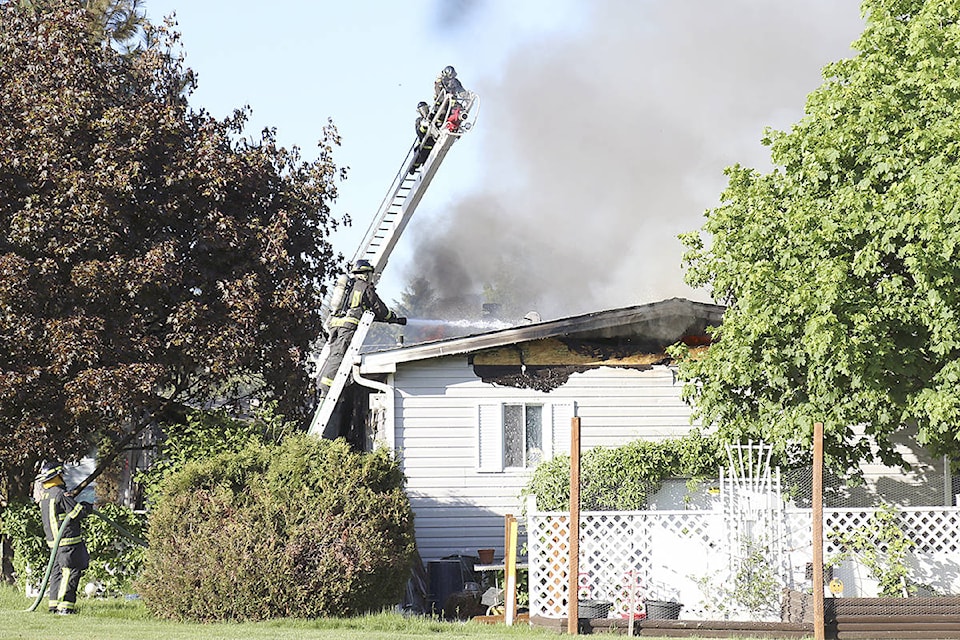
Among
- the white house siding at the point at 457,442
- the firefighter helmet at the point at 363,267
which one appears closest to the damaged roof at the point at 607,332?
the white house siding at the point at 457,442

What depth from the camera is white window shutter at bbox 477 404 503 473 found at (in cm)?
1798

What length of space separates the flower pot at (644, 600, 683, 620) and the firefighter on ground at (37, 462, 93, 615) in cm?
645

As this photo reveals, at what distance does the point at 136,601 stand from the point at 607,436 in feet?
25.0

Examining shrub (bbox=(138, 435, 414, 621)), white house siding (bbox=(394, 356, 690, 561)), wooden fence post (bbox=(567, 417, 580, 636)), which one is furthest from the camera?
white house siding (bbox=(394, 356, 690, 561))

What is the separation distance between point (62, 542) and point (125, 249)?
4.41 meters

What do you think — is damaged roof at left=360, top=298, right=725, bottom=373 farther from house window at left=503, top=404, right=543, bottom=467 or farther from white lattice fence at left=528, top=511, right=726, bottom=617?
white lattice fence at left=528, top=511, right=726, bottom=617

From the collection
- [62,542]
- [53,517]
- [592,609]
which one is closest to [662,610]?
[592,609]

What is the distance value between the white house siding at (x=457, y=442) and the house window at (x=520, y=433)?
98 mm

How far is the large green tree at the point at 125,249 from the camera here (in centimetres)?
1484

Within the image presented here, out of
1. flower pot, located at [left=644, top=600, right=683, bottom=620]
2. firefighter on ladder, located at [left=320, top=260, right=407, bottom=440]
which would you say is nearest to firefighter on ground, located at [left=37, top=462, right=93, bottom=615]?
firefighter on ladder, located at [left=320, top=260, right=407, bottom=440]

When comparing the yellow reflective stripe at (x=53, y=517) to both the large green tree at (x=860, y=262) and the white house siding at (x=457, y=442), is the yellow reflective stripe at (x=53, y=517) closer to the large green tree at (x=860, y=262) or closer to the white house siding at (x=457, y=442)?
the white house siding at (x=457, y=442)

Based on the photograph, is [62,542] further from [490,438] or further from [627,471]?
[627,471]

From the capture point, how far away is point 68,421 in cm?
1496

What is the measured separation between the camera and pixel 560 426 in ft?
59.6
